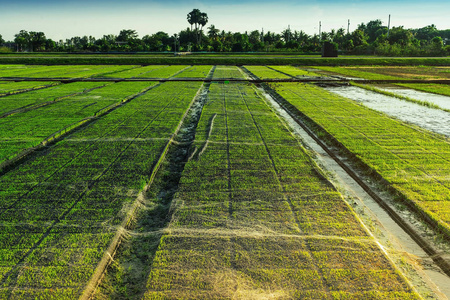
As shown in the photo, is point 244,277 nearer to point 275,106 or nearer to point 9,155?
point 9,155

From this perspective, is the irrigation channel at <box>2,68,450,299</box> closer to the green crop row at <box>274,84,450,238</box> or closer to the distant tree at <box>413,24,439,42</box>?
the green crop row at <box>274,84,450,238</box>

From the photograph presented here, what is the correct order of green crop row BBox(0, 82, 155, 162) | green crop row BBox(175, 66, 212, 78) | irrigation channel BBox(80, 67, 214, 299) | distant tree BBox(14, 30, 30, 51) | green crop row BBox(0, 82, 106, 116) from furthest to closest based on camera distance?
1. distant tree BBox(14, 30, 30, 51)
2. green crop row BBox(175, 66, 212, 78)
3. green crop row BBox(0, 82, 106, 116)
4. green crop row BBox(0, 82, 155, 162)
5. irrigation channel BBox(80, 67, 214, 299)

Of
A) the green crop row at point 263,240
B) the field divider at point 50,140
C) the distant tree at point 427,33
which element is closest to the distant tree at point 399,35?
the distant tree at point 427,33

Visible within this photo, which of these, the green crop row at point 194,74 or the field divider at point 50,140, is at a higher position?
the green crop row at point 194,74

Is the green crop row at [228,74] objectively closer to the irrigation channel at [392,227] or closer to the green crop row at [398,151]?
the green crop row at [398,151]

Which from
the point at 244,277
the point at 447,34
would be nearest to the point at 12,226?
the point at 244,277

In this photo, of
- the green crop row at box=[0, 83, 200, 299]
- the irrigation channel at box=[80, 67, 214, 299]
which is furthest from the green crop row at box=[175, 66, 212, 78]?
the irrigation channel at box=[80, 67, 214, 299]
